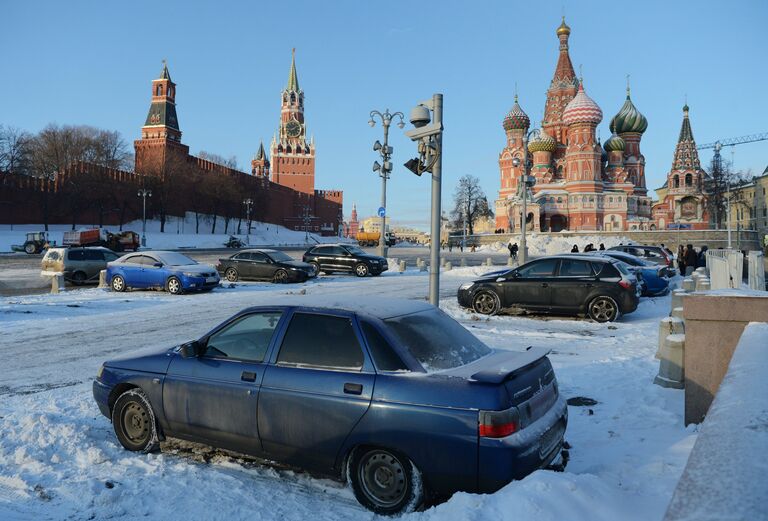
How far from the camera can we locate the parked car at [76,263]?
21.5 meters

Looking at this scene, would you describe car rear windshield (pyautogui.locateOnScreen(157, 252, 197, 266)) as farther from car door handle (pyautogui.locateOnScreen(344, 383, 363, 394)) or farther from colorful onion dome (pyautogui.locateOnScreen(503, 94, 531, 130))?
colorful onion dome (pyautogui.locateOnScreen(503, 94, 531, 130))

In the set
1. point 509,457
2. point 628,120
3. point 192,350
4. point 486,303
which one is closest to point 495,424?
point 509,457

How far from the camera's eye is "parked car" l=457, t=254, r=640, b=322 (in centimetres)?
1329

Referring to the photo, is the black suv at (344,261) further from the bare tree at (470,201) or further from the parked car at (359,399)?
the bare tree at (470,201)

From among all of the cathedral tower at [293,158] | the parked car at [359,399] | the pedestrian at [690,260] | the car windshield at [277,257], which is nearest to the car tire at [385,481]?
the parked car at [359,399]

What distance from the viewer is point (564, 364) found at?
8797 mm

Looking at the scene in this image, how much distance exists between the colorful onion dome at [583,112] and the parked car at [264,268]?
64.9m

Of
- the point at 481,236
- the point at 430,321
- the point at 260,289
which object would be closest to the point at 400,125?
the point at 260,289

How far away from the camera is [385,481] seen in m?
4.13

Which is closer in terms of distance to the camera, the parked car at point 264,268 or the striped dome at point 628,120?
the parked car at point 264,268

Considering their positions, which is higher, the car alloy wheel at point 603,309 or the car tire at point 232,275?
the car tire at point 232,275

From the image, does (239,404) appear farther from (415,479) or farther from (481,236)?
(481,236)

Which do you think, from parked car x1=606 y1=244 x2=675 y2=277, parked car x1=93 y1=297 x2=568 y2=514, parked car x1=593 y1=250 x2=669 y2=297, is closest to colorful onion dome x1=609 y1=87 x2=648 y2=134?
parked car x1=606 y1=244 x2=675 y2=277

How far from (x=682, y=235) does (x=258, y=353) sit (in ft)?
248
